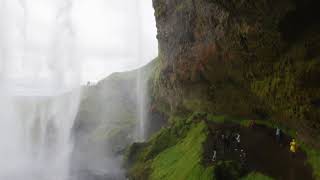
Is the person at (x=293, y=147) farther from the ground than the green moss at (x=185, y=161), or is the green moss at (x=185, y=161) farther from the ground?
the person at (x=293, y=147)

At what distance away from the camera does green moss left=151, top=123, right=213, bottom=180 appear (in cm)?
4542

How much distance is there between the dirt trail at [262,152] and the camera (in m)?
38.1

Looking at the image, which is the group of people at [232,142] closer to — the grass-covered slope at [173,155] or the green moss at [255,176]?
the grass-covered slope at [173,155]

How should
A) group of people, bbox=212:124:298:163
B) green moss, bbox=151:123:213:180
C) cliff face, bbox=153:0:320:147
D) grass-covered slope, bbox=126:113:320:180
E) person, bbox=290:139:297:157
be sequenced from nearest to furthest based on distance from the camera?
person, bbox=290:139:297:157 < grass-covered slope, bbox=126:113:320:180 < cliff face, bbox=153:0:320:147 < group of people, bbox=212:124:298:163 < green moss, bbox=151:123:213:180

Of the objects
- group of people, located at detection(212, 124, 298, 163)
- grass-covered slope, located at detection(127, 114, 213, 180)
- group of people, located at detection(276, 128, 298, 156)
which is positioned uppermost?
group of people, located at detection(276, 128, 298, 156)

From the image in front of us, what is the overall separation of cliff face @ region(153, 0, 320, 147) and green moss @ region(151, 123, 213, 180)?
530 cm

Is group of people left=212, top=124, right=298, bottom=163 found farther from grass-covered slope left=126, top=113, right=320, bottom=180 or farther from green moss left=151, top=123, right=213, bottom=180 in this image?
green moss left=151, top=123, right=213, bottom=180

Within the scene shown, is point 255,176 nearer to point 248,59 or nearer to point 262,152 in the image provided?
point 262,152

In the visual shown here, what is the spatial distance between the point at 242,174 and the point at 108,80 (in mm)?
105157

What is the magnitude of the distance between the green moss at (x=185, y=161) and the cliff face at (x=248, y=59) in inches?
209

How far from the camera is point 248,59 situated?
5059 centimetres

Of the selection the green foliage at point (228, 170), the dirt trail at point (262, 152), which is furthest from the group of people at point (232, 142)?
the green foliage at point (228, 170)

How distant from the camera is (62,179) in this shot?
206 ft

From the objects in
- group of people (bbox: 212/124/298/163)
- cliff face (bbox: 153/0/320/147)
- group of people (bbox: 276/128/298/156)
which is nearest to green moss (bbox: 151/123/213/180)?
group of people (bbox: 212/124/298/163)
